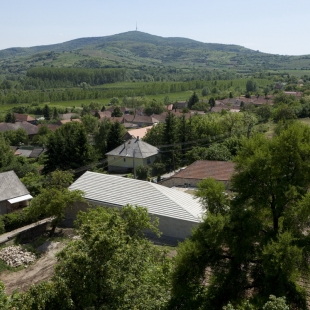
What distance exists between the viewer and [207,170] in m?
31.2

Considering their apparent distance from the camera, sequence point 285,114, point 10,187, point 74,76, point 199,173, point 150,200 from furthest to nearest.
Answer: point 74,76, point 285,114, point 199,173, point 10,187, point 150,200

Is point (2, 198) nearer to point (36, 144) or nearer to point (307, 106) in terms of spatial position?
point (36, 144)

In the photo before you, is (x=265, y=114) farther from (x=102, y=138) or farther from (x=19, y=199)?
(x=19, y=199)

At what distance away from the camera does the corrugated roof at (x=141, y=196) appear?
Answer: 67.7 feet

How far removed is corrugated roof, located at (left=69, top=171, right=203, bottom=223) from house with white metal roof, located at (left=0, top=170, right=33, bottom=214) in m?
4.48

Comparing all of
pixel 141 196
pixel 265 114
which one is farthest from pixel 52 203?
pixel 265 114

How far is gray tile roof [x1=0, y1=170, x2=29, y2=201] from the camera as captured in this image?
86.6 feet

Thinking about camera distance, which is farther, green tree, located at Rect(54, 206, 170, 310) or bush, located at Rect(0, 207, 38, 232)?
bush, located at Rect(0, 207, 38, 232)

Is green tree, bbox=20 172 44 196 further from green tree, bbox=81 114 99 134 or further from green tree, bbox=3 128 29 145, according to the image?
green tree, bbox=3 128 29 145

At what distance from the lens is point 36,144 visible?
58781 mm

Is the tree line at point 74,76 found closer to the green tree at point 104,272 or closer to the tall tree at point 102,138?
the tall tree at point 102,138

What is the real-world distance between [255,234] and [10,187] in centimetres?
2091

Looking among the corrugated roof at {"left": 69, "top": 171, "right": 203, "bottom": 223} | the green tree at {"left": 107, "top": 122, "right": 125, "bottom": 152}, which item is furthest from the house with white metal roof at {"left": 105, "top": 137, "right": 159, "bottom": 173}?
the corrugated roof at {"left": 69, "top": 171, "right": 203, "bottom": 223}

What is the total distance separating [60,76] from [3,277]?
16417 cm
